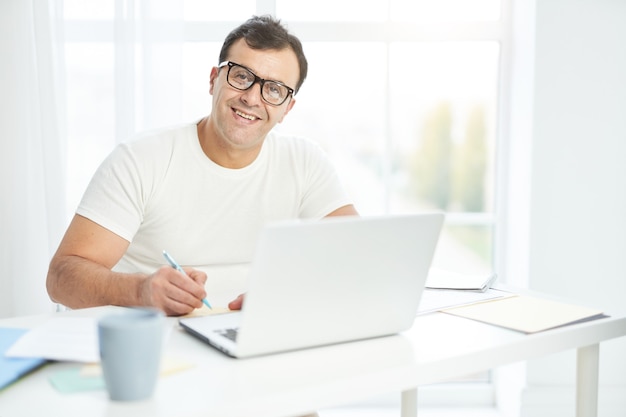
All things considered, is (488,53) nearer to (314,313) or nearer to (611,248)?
(611,248)

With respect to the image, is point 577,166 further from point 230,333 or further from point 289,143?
point 230,333

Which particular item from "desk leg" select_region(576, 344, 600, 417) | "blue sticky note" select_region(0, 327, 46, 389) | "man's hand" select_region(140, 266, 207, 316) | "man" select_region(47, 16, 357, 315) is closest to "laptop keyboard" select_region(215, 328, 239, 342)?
"man's hand" select_region(140, 266, 207, 316)

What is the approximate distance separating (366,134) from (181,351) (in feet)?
6.48

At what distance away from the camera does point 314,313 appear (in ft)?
3.48

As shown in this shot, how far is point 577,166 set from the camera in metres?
2.65

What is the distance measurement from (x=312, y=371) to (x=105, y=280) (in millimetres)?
607

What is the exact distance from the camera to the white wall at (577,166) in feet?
8.56

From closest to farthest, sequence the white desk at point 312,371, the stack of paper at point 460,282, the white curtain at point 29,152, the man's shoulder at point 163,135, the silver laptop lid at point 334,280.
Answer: the white desk at point 312,371 < the silver laptop lid at point 334,280 < the stack of paper at point 460,282 < the man's shoulder at point 163,135 < the white curtain at point 29,152

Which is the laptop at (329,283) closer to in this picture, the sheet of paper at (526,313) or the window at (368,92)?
the sheet of paper at (526,313)

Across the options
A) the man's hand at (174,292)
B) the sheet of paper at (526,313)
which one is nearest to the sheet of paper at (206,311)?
the man's hand at (174,292)

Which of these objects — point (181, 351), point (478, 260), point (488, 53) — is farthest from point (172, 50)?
point (181, 351)

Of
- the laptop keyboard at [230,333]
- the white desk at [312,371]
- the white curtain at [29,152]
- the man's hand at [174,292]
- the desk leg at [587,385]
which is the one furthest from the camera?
the white curtain at [29,152]

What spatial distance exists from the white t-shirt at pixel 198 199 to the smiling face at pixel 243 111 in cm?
4

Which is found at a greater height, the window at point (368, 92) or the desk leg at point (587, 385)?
the window at point (368, 92)
